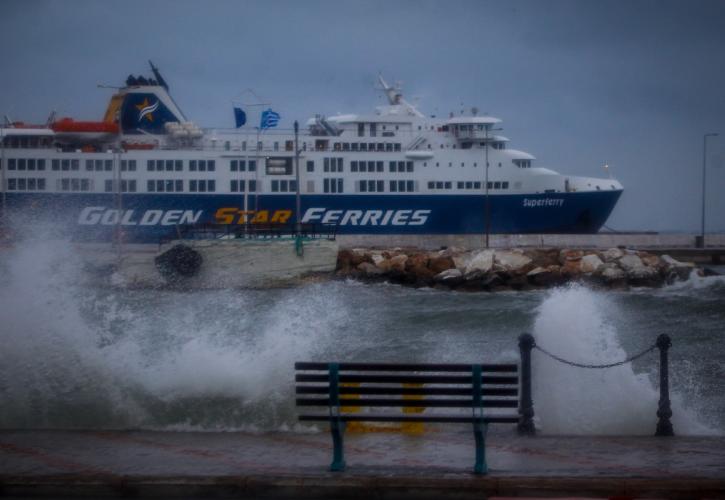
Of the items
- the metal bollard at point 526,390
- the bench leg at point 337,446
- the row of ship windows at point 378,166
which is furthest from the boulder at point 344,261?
the bench leg at point 337,446

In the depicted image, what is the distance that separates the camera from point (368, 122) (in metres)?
64.8

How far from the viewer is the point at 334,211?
201ft

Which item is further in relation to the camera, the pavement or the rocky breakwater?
the rocky breakwater

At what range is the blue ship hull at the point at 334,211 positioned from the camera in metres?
59.7

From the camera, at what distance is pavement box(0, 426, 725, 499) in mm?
7301

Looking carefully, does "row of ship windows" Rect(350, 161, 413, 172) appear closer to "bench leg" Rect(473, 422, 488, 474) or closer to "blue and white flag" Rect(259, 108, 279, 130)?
"blue and white flag" Rect(259, 108, 279, 130)

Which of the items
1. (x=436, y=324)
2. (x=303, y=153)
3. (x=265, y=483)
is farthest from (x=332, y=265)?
(x=265, y=483)

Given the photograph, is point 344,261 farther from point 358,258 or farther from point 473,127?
point 473,127

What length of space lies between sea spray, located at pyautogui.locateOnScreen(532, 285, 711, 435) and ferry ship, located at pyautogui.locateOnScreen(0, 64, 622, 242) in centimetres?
4834

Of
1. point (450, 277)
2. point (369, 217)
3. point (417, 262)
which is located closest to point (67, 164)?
point (369, 217)

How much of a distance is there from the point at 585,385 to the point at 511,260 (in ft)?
104

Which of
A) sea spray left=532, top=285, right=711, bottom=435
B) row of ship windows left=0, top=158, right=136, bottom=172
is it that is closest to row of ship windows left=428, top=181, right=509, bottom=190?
row of ship windows left=0, top=158, right=136, bottom=172

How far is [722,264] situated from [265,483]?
50.5m

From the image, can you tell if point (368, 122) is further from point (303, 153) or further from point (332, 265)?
point (332, 265)
